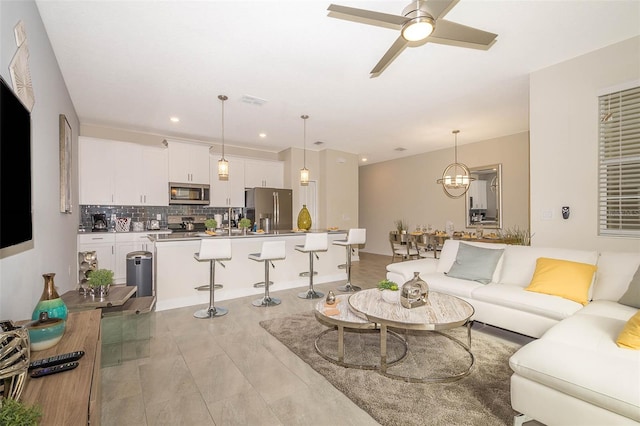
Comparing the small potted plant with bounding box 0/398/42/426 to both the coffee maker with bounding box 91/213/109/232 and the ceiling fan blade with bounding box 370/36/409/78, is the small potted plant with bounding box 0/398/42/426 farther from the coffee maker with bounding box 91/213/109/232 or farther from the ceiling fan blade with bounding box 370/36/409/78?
the coffee maker with bounding box 91/213/109/232

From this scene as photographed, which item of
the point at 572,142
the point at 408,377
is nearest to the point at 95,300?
the point at 408,377

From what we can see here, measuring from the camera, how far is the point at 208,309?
12.5 feet

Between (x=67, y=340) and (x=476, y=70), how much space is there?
171 inches

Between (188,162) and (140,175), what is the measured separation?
893 mm

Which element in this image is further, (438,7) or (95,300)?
(95,300)

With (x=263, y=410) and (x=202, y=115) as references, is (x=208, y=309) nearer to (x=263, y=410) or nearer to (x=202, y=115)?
(x=263, y=410)

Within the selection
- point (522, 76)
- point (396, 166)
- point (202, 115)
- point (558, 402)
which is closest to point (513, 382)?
point (558, 402)

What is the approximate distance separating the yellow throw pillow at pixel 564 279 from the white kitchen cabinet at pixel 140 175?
19.7ft

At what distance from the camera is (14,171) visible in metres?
1.50

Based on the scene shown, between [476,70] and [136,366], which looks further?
[476,70]

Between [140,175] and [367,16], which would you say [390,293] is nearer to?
[367,16]

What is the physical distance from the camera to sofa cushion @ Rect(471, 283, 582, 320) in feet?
8.20

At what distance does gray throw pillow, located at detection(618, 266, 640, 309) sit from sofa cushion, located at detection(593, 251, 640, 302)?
0.12 meters

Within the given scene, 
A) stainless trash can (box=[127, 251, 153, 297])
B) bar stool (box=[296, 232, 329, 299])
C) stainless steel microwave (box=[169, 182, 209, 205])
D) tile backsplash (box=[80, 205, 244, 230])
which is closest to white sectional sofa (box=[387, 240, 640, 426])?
bar stool (box=[296, 232, 329, 299])
